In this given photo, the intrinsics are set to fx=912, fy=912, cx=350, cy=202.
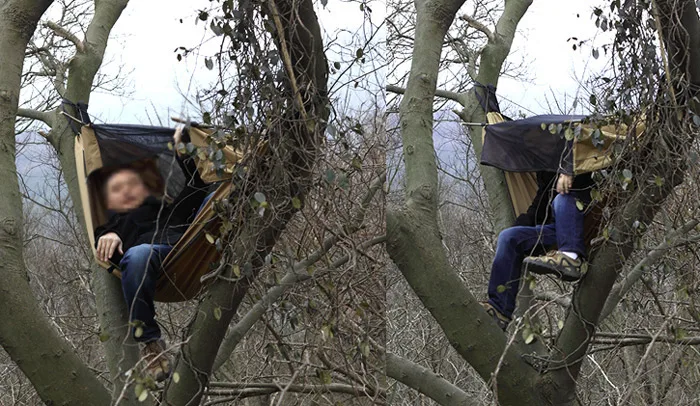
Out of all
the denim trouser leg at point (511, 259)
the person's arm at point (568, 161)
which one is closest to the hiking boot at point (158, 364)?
the denim trouser leg at point (511, 259)

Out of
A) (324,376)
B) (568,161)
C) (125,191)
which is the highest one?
(568,161)

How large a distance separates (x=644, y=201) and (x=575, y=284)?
1.25 ft

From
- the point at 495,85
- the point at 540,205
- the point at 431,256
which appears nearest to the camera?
the point at 431,256

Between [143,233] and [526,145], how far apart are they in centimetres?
136

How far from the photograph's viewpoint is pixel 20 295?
8.21 feet

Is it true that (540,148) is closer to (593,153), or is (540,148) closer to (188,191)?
(593,153)

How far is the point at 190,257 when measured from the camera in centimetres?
282

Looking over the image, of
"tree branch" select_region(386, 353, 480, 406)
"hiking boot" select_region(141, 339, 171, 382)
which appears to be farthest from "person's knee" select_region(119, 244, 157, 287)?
"tree branch" select_region(386, 353, 480, 406)

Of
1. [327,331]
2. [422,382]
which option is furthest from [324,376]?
[422,382]

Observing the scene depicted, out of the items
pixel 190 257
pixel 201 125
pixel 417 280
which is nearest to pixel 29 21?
pixel 201 125

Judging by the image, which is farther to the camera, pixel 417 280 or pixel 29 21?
pixel 417 280

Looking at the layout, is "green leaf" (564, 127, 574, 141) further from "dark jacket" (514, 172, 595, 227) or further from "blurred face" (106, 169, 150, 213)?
"blurred face" (106, 169, 150, 213)

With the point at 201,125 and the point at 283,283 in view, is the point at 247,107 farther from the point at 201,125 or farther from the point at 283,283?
the point at 283,283

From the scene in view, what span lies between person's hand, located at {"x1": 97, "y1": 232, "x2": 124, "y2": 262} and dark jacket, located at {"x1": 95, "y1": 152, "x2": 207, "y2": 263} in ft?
0.08
